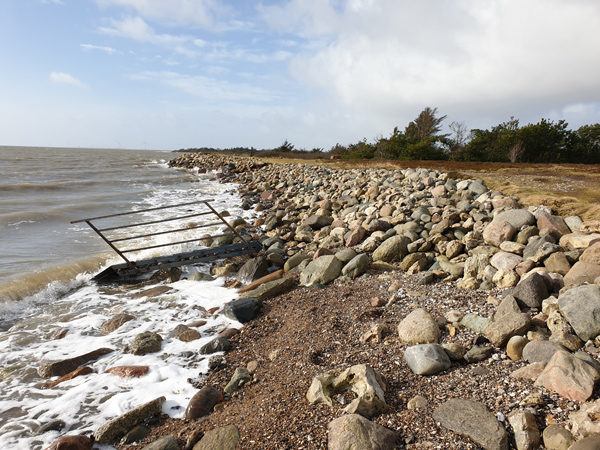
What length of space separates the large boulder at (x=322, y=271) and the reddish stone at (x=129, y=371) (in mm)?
2725

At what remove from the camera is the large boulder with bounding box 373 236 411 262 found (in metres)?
6.03

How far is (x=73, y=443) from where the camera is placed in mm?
2963

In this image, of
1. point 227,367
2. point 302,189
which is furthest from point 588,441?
point 302,189

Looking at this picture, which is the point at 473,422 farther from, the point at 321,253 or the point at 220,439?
the point at 321,253

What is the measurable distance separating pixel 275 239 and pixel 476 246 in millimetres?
4500

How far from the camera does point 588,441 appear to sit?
80.4 inches

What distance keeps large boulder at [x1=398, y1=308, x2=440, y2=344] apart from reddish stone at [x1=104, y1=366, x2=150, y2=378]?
3020 mm

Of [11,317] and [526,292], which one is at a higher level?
[526,292]

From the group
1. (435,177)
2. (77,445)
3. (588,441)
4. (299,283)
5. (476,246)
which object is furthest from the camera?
(435,177)

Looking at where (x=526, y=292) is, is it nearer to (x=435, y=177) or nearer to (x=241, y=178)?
(x=435, y=177)

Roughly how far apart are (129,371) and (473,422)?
3632mm

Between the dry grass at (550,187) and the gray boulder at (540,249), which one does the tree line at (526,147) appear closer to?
the dry grass at (550,187)

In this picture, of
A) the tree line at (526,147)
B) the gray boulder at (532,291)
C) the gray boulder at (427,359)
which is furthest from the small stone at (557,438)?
the tree line at (526,147)

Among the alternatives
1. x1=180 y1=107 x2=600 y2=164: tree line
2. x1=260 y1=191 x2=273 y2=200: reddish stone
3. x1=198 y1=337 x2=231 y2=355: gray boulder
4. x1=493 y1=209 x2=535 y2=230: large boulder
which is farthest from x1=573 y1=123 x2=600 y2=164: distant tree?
x1=198 y1=337 x2=231 y2=355: gray boulder
